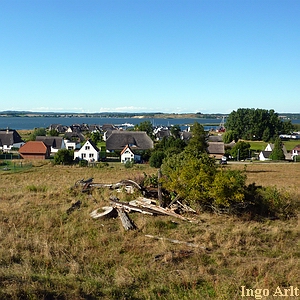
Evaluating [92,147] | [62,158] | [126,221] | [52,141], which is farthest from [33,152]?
[126,221]

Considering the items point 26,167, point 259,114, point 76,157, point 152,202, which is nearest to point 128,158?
point 76,157

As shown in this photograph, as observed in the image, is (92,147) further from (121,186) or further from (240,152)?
(121,186)

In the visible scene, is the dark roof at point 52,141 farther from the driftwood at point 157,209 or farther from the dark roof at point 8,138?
the driftwood at point 157,209

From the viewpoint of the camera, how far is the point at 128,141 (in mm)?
57469

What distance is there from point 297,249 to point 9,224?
905 centimetres

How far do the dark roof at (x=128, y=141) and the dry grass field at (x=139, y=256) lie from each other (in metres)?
43.7

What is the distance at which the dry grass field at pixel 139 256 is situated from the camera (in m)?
6.58

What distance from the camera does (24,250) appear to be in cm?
866

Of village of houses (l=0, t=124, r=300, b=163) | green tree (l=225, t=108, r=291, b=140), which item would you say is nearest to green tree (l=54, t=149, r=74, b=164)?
village of houses (l=0, t=124, r=300, b=163)

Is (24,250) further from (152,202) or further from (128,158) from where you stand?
(128,158)

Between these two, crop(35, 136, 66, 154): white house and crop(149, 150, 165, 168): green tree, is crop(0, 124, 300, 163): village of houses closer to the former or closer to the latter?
crop(35, 136, 66, 154): white house

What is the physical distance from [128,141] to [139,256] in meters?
49.2

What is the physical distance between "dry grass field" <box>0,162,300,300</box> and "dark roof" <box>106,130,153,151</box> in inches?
1721

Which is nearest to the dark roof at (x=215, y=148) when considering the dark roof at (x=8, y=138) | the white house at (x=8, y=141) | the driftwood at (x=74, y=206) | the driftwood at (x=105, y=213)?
the white house at (x=8, y=141)
